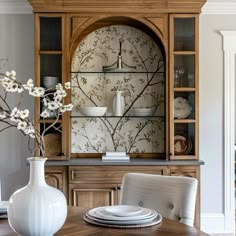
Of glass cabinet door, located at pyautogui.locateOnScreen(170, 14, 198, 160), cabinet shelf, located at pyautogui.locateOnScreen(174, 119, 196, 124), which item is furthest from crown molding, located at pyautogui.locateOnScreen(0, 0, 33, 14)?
cabinet shelf, located at pyautogui.locateOnScreen(174, 119, 196, 124)

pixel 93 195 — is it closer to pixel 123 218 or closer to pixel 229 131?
pixel 229 131

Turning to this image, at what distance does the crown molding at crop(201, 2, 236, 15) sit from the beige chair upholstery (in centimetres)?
254

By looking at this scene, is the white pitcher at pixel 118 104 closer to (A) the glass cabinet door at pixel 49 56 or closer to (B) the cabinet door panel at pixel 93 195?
(A) the glass cabinet door at pixel 49 56

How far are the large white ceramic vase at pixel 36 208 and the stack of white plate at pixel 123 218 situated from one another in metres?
0.30

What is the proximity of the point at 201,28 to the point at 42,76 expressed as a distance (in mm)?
1750

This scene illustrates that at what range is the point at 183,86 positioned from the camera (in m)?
3.79

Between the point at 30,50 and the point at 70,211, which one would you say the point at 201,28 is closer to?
the point at 30,50

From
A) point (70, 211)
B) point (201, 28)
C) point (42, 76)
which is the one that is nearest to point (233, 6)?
→ point (201, 28)

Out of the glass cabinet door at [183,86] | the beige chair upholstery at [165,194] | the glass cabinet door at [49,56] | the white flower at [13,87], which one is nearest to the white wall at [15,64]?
the glass cabinet door at [49,56]

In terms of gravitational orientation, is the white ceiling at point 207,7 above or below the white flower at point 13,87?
above

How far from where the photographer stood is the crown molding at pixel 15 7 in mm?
4094

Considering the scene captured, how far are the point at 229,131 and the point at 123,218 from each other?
8.95ft

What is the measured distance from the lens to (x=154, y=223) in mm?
1771

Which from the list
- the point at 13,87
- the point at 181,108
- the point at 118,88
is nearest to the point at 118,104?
the point at 118,88
